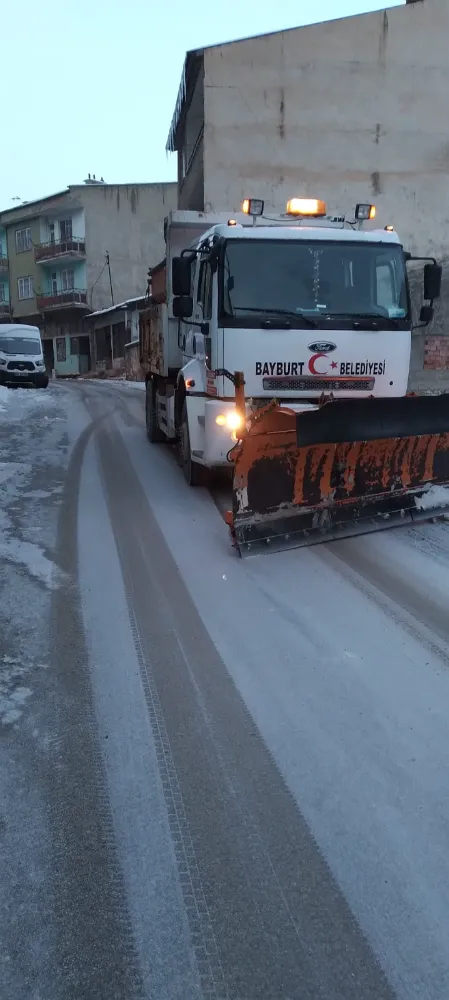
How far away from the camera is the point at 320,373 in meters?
6.72

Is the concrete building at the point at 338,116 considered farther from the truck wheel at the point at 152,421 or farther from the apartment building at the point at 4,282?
the apartment building at the point at 4,282

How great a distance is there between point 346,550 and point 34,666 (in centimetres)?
289

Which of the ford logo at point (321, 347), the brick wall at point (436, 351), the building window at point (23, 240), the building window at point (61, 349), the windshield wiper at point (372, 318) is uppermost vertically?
the building window at point (23, 240)

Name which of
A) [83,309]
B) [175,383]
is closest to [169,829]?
[175,383]

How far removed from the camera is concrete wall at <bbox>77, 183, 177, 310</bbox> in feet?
146

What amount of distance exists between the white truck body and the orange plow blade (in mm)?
675

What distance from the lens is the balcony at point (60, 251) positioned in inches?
1790

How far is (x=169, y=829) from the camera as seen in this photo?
2609 mm

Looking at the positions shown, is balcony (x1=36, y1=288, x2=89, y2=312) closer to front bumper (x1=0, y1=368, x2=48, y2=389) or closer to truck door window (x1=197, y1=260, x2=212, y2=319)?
front bumper (x1=0, y1=368, x2=48, y2=389)

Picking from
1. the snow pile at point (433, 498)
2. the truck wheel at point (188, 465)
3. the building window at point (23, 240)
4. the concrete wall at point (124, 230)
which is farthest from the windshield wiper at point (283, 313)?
the building window at point (23, 240)

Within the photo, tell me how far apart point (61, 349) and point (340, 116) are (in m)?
30.6

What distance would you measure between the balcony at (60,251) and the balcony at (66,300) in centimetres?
206

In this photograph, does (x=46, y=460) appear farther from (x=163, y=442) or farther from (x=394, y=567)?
(x=394, y=567)

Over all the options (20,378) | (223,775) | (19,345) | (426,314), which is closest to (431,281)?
(426,314)
